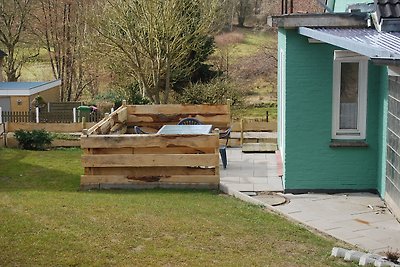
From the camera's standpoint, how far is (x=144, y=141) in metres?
12.0

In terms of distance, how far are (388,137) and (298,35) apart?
2489mm

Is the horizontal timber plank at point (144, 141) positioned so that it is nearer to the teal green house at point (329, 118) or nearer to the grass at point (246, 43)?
the teal green house at point (329, 118)

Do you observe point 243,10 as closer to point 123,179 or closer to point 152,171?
point 152,171

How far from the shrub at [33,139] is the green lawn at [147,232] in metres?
7.09

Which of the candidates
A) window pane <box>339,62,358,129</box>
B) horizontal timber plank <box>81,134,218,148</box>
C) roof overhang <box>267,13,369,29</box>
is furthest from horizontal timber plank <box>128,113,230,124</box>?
roof overhang <box>267,13,369,29</box>

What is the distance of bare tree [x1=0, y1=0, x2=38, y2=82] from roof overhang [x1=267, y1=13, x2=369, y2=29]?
91.3 ft

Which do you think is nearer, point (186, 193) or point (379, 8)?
point (379, 8)

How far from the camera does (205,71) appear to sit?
29.2m

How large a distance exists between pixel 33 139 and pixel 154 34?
26.7 feet

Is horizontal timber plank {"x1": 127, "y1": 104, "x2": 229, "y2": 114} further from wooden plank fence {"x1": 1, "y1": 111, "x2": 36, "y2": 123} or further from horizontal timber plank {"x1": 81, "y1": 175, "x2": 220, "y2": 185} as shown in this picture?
wooden plank fence {"x1": 1, "y1": 111, "x2": 36, "y2": 123}

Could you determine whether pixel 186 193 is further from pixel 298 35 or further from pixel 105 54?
pixel 105 54

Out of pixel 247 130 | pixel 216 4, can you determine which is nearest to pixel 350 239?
pixel 247 130

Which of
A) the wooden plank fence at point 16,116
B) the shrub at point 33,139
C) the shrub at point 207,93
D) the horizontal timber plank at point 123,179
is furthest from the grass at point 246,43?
the horizontal timber plank at point 123,179

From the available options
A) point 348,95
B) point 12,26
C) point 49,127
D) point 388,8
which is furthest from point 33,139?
point 12,26
